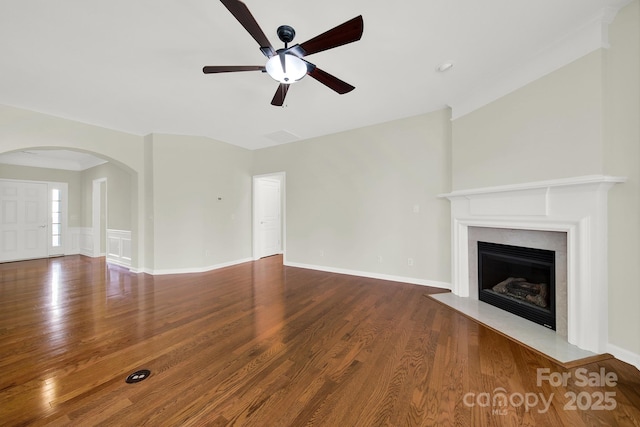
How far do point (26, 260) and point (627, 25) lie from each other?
36.8 feet

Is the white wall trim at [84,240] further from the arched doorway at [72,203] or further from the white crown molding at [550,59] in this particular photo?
the white crown molding at [550,59]

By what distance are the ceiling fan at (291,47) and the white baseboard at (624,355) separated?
3.18 meters

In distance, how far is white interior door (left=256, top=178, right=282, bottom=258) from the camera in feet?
19.7

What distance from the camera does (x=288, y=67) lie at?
6.35ft

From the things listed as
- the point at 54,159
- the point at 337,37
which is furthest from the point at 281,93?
the point at 54,159

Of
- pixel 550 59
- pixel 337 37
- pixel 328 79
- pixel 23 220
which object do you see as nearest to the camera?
pixel 337 37

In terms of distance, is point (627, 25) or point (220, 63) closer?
point (627, 25)

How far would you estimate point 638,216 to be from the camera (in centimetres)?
180

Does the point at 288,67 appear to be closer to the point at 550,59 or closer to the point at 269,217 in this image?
the point at 550,59

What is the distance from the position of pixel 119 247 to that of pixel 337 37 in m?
6.37

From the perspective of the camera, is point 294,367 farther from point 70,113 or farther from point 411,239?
point 70,113

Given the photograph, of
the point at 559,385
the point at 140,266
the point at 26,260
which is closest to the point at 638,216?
Answer: the point at 559,385

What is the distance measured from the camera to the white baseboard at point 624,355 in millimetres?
1789

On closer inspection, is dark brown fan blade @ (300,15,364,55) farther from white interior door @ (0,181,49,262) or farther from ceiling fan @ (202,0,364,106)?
white interior door @ (0,181,49,262)
